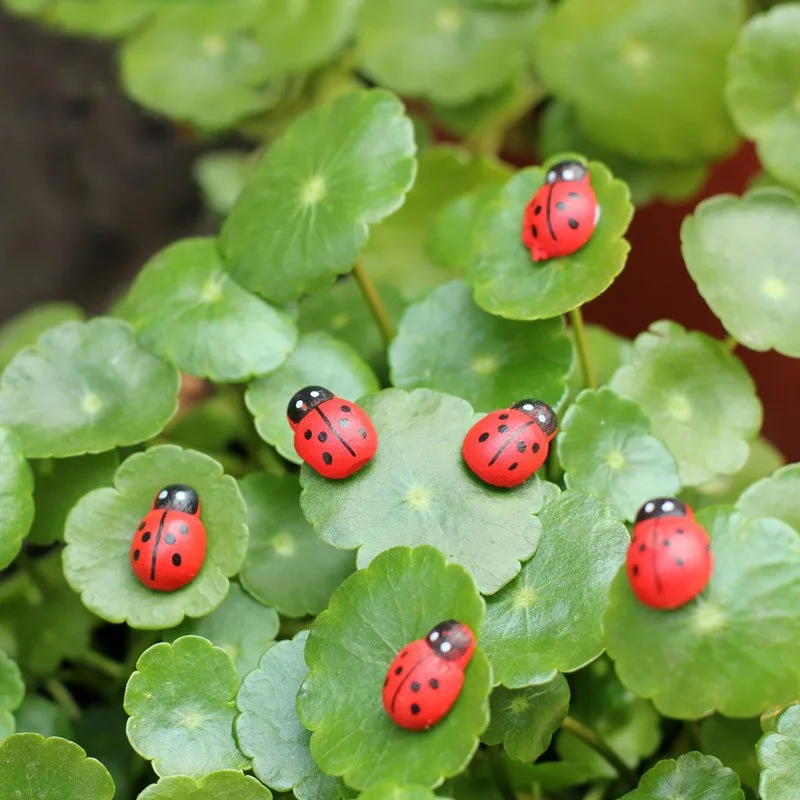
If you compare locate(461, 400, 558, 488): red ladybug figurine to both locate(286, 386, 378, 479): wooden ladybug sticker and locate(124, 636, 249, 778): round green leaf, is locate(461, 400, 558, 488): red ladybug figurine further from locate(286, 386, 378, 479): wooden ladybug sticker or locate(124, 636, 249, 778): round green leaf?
locate(124, 636, 249, 778): round green leaf

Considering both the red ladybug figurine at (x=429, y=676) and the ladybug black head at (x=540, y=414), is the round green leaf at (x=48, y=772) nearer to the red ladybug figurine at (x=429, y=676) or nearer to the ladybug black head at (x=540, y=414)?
the red ladybug figurine at (x=429, y=676)

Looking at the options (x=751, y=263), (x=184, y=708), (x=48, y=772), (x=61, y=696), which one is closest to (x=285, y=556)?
(x=184, y=708)

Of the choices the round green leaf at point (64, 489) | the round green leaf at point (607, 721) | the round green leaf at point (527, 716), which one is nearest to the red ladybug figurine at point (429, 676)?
the round green leaf at point (527, 716)

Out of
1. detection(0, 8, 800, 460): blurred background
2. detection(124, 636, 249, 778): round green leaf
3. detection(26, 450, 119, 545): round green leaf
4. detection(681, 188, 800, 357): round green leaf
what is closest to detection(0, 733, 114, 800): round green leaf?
detection(124, 636, 249, 778): round green leaf

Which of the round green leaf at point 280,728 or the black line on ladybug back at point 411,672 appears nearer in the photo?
the black line on ladybug back at point 411,672

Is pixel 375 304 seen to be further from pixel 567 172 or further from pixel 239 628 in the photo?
pixel 239 628

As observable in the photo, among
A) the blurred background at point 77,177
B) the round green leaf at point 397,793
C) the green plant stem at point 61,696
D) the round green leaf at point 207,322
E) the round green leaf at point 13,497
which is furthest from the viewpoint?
the blurred background at point 77,177
